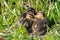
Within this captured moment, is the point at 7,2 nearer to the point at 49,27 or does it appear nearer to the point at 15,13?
the point at 15,13

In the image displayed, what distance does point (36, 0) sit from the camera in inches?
204

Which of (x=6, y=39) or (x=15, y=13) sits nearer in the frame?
(x=6, y=39)

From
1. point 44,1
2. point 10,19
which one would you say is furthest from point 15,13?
point 44,1

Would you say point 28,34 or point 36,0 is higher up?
point 36,0

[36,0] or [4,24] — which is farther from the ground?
[36,0]

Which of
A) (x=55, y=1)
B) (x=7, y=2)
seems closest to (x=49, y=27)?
(x=55, y=1)

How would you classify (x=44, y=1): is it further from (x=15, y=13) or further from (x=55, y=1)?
(x=15, y=13)

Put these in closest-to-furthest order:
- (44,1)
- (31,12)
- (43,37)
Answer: (43,37) < (31,12) < (44,1)

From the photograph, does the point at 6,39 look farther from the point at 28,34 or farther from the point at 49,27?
the point at 49,27

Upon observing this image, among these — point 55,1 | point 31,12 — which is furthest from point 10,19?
point 55,1

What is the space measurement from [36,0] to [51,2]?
10.5 inches

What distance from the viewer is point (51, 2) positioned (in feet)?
17.1

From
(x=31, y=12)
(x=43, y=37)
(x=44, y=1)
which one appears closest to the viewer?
(x=43, y=37)

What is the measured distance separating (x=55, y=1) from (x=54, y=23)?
0.42 metres
